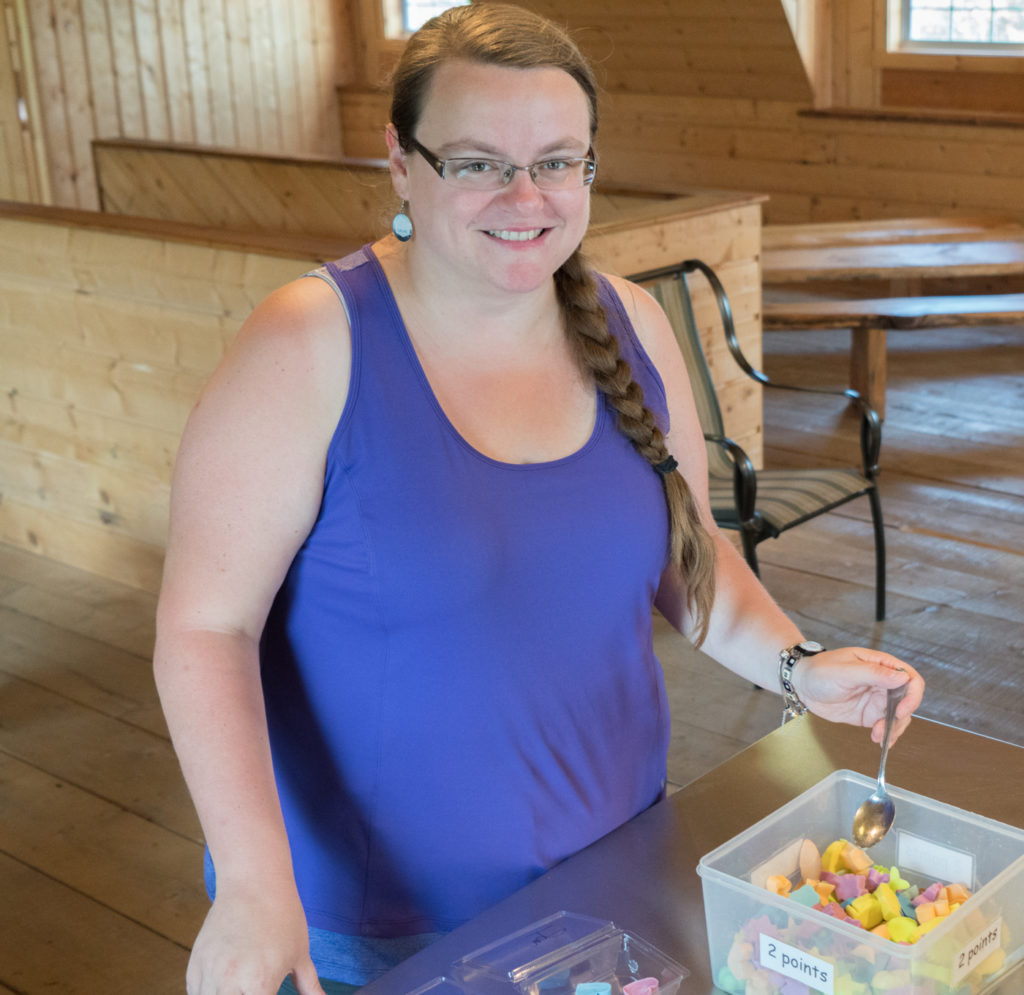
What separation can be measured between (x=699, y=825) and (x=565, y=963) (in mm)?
243

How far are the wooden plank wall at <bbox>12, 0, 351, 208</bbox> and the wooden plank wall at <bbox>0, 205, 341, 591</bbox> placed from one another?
11.5ft

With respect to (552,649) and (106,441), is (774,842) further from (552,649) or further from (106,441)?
(106,441)

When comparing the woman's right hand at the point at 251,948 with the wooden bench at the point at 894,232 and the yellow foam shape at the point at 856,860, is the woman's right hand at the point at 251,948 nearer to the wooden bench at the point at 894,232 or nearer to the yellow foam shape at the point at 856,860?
the yellow foam shape at the point at 856,860

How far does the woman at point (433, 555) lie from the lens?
1117 millimetres

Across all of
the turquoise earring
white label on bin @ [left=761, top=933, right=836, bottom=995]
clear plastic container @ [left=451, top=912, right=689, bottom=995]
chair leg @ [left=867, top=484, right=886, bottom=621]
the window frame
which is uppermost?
the window frame

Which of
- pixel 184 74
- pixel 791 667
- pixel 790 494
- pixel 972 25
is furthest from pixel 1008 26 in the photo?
pixel 791 667

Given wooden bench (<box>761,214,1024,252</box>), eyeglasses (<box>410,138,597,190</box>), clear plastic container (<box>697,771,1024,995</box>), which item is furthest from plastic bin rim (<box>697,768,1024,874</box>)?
wooden bench (<box>761,214,1024,252</box>)

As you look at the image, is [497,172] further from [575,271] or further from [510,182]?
[575,271]

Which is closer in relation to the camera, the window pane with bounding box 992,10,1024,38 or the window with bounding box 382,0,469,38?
the window pane with bounding box 992,10,1024,38

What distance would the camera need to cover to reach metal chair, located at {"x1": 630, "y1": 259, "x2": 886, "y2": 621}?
121 inches

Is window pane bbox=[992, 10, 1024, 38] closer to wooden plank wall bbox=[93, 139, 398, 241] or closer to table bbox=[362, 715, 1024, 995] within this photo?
wooden plank wall bbox=[93, 139, 398, 241]

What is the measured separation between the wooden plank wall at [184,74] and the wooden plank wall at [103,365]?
138 inches

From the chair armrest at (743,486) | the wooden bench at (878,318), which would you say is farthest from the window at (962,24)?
the chair armrest at (743,486)

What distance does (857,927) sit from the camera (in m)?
0.91
